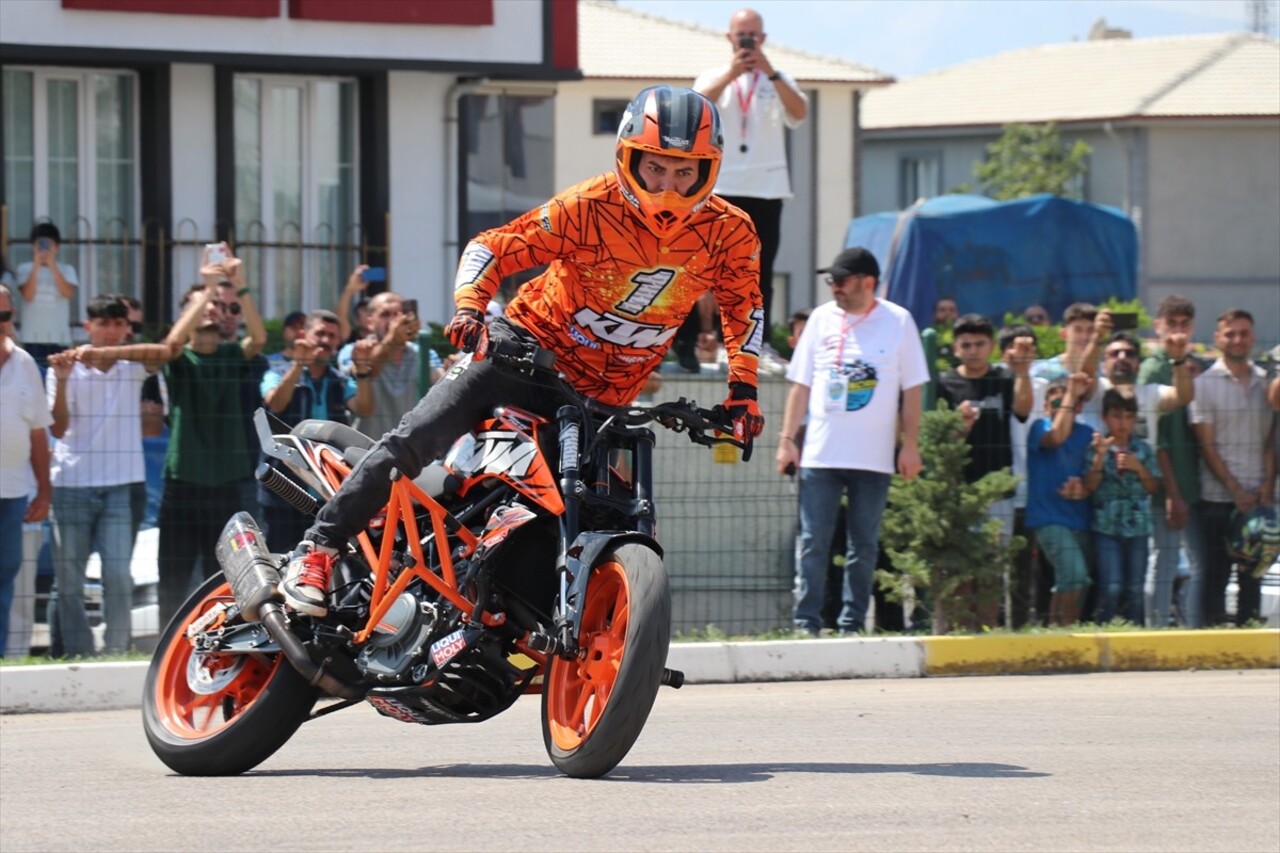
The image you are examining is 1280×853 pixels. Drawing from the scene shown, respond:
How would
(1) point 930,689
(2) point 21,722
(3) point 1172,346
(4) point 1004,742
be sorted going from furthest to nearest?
(3) point 1172,346, (1) point 930,689, (2) point 21,722, (4) point 1004,742

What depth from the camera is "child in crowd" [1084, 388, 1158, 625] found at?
39.2ft

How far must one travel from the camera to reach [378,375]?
11531 mm

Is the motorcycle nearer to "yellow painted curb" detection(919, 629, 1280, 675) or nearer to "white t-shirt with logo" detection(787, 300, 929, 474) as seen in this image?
"white t-shirt with logo" detection(787, 300, 929, 474)

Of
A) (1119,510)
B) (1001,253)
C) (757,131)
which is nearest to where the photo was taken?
(1119,510)

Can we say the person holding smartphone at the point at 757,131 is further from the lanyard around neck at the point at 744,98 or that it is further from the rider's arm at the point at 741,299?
the rider's arm at the point at 741,299

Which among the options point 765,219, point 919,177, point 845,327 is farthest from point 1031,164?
point 845,327

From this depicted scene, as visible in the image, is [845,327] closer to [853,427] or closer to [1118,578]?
[853,427]

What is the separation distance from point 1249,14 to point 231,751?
7981mm

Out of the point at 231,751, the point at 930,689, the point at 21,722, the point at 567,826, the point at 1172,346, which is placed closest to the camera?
the point at 567,826

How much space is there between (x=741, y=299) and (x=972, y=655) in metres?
4.20

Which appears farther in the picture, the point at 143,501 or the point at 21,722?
the point at 143,501

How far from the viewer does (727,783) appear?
7.21m

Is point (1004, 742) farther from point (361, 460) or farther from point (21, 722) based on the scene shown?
point (21, 722)

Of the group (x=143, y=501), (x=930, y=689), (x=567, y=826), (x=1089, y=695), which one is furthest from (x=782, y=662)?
(x=567, y=826)
